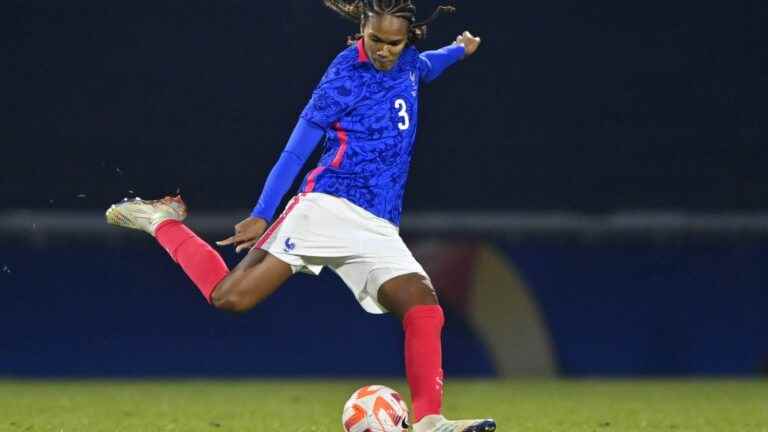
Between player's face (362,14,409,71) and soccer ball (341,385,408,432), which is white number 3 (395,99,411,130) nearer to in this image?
player's face (362,14,409,71)

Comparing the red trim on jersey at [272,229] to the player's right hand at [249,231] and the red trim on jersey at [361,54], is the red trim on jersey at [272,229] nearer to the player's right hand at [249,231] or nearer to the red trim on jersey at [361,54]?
the player's right hand at [249,231]

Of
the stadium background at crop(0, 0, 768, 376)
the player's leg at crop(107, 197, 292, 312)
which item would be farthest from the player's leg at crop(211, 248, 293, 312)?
the stadium background at crop(0, 0, 768, 376)

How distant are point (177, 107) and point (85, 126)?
2.61ft

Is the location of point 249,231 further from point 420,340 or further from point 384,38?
point 384,38

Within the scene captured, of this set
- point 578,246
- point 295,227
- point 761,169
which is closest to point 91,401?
point 295,227

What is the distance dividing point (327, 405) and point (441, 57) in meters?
3.05

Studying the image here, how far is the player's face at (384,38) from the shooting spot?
16.7ft

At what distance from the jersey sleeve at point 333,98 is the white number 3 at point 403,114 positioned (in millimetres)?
161

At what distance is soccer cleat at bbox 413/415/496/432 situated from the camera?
193 inches

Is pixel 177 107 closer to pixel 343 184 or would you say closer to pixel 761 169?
pixel 761 169

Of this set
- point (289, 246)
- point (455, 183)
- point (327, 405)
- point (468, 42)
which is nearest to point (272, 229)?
point (289, 246)

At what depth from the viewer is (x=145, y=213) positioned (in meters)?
5.64

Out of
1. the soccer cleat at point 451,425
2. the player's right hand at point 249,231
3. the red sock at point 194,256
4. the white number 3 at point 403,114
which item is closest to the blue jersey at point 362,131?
the white number 3 at point 403,114

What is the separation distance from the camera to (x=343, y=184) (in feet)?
16.8
